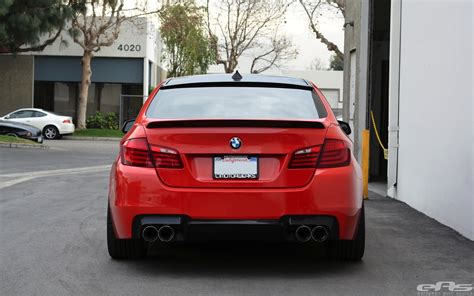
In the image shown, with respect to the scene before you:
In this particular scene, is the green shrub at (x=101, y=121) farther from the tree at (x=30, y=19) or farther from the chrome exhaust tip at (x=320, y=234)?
the chrome exhaust tip at (x=320, y=234)

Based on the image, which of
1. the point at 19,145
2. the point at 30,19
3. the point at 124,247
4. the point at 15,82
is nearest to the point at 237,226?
the point at 124,247

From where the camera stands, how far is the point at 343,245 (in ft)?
19.3

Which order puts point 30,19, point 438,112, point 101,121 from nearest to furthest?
1. point 438,112
2. point 30,19
3. point 101,121

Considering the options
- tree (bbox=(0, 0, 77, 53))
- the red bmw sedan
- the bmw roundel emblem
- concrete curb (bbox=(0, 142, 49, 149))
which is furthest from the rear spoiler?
tree (bbox=(0, 0, 77, 53))

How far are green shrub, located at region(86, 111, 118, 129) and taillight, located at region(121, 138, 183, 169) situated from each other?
3451 centimetres

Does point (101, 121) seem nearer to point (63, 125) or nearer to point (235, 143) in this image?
point (63, 125)

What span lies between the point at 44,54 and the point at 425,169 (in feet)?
111

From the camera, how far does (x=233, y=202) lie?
16.8ft

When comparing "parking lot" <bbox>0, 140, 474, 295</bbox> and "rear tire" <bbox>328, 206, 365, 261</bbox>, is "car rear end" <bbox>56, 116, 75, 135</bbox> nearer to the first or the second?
"parking lot" <bbox>0, 140, 474, 295</bbox>

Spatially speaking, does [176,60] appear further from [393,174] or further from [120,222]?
[120,222]

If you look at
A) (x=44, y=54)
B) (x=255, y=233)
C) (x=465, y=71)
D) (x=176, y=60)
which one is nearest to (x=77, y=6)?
(x=44, y=54)

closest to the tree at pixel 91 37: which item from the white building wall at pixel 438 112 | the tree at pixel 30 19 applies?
the tree at pixel 30 19

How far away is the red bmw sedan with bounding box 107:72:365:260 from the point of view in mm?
5141

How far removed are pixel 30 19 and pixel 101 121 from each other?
43.8 feet
